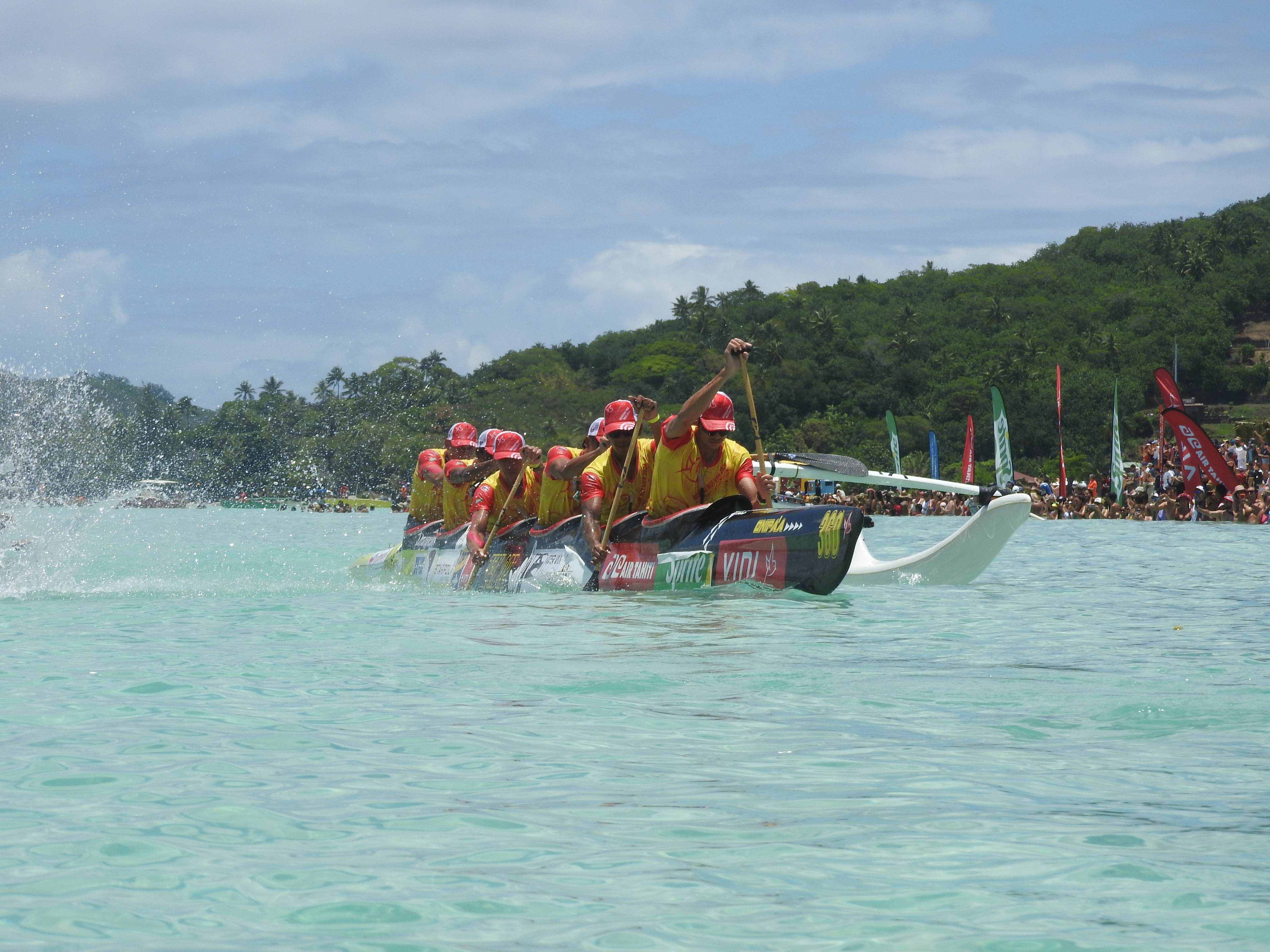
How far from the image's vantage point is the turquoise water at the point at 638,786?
3047 mm

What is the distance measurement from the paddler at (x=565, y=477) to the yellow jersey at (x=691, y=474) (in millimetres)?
918

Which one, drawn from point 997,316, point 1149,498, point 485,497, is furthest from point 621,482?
point 997,316

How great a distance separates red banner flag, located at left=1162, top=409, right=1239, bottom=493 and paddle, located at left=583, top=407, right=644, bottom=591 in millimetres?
14799

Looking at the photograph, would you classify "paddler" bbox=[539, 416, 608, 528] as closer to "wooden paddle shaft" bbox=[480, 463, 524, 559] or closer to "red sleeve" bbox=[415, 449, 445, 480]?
"wooden paddle shaft" bbox=[480, 463, 524, 559]

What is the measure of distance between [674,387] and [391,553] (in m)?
81.8

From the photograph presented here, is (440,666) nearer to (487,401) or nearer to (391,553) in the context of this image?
(391,553)

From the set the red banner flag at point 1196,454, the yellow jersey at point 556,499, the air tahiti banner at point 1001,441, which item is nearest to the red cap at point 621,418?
the yellow jersey at point 556,499

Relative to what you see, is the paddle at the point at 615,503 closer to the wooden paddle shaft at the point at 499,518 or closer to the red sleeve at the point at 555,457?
the red sleeve at the point at 555,457

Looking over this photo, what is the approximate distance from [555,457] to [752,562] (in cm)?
263

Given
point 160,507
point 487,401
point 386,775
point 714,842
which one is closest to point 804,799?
point 714,842

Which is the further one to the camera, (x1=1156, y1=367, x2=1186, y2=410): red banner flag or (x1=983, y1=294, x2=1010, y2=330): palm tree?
(x1=983, y1=294, x2=1010, y2=330): palm tree

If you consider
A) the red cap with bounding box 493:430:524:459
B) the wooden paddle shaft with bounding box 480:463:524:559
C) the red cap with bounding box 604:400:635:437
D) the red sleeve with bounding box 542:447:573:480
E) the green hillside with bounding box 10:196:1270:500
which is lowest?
the wooden paddle shaft with bounding box 480:463:524:559

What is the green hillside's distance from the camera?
79.9 m

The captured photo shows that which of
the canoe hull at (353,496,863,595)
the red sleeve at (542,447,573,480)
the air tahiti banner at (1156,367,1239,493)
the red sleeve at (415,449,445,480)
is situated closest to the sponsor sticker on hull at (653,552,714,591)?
the canoe hull at (353,496,863,595)
